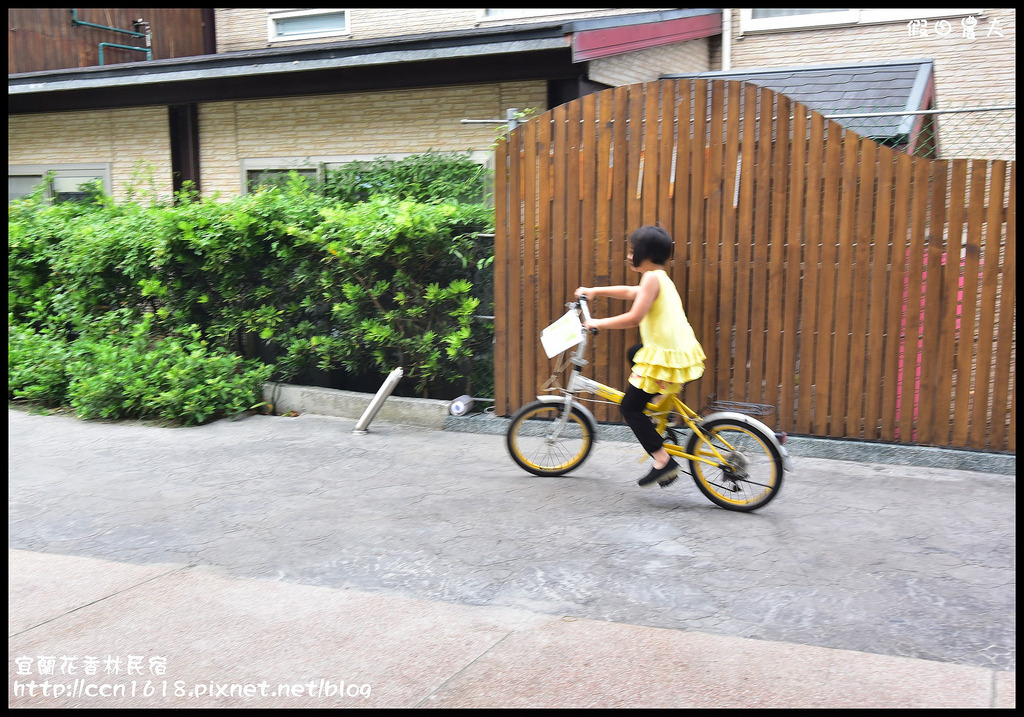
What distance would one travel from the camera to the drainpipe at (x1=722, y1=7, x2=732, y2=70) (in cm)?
1214

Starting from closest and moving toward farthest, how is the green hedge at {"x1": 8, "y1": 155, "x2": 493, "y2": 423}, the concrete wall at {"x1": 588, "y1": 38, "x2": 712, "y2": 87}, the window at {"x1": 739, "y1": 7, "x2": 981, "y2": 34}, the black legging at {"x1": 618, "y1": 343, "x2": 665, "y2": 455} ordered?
the black legging at {"x1": 618, "y1": 343, "x2": 665, "y2": 455}
the green hedge at {"x1": 8, "y1": 155, "x2": 493, "y2": 423}
the concrete wall at {"x1": 588, "y1": 38, "x2": 712, "y2": 87}
the window at {"x1": 739, "y1": 7, "x2": 981, "y2": 34}

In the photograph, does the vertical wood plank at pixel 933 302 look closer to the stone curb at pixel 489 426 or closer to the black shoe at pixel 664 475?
the stone curb at pixel 489 426

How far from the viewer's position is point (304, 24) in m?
14.2

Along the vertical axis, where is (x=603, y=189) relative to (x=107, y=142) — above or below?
below

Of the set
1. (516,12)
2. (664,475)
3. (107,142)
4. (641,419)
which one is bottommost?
(664,475)

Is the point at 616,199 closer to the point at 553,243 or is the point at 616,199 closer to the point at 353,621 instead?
the point at 553,243

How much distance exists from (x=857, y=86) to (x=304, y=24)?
8.56 metres

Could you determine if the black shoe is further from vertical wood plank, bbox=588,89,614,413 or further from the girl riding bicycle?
vertical wood plank, bbox=588,89,614,413

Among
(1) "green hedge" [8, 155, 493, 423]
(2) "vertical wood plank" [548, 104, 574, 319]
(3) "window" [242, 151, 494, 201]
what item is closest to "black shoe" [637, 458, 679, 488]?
(2) "vertical wood plank" [548, 104, 574, 319]

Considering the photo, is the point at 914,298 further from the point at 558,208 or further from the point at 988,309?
the point at 558,208

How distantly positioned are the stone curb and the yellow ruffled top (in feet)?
4.82

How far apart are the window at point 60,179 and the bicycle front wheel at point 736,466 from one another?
10.5m

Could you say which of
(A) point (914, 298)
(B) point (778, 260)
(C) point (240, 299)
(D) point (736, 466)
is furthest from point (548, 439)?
(C) point (240, 299)

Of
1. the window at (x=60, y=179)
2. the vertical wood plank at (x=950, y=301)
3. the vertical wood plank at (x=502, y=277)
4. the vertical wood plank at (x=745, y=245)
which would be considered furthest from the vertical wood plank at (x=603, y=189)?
the window at (x=60, y=179)
